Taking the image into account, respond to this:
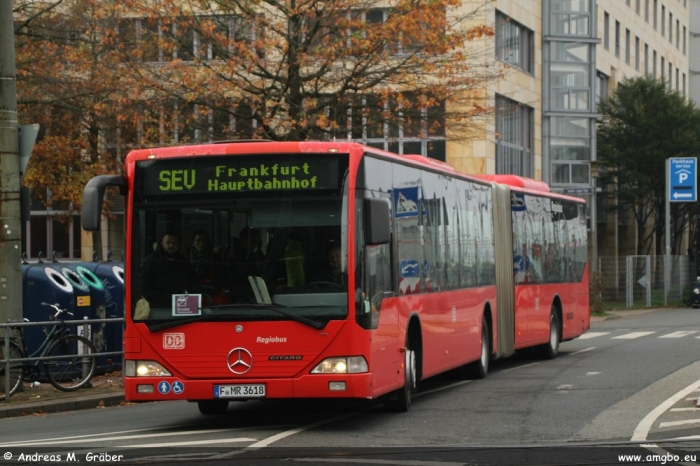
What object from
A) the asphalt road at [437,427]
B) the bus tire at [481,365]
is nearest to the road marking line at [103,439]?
the asphalt road at [437,427]

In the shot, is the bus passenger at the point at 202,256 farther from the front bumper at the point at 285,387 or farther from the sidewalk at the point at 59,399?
the sidewalk at the point at 59,399

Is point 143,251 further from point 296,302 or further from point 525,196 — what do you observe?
point 525,196

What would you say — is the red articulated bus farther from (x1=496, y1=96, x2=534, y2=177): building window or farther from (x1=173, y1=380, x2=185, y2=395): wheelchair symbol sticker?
(x1=496, y1=96, x2=534, y2=177): building window

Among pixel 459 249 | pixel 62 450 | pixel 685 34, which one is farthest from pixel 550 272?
pixel 685 34

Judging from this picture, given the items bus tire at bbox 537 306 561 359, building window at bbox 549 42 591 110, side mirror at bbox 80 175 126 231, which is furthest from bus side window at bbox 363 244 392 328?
building window at bbox 549 42 591 110

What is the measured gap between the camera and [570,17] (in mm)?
52000

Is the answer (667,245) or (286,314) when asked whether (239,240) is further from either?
(667,245)

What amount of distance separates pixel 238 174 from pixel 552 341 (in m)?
12.0

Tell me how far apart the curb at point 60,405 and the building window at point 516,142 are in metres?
30.1

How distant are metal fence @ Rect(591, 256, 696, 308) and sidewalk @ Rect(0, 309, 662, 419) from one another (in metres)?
29.9

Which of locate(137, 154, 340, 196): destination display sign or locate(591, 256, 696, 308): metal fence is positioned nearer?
locate(137, 154, 340, 196): destination display sign

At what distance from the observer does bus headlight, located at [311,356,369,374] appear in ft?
39.3

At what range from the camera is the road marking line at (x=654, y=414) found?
448 inches

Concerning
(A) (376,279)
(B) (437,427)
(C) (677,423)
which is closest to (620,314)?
→ (C) (677,423)
